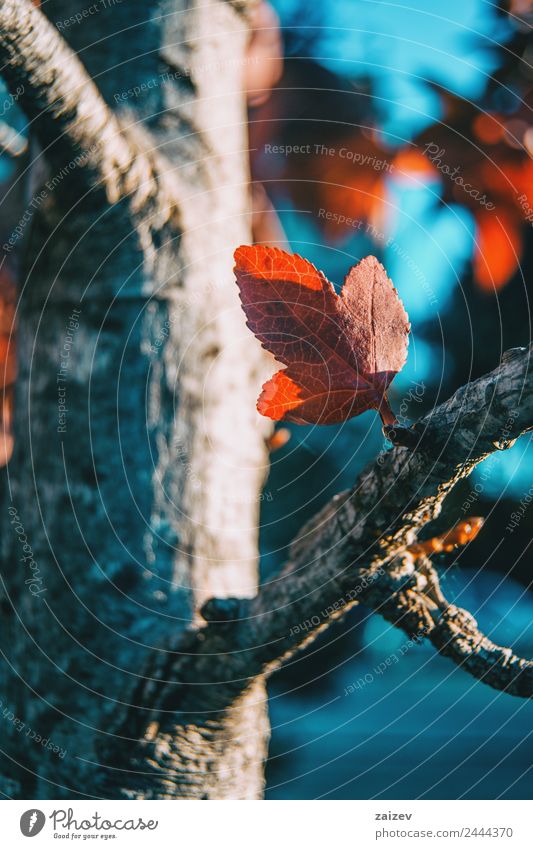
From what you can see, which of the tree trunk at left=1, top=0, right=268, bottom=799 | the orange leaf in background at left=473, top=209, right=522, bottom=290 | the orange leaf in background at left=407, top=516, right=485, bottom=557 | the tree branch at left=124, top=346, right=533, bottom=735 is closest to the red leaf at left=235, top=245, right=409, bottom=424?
the tree branch at left=124, top=346, right=533, bottom=735

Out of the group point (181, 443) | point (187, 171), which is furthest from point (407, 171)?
point (181, 443)

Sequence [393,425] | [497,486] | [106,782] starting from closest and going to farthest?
[393,425]
[106,782]
[497,486]

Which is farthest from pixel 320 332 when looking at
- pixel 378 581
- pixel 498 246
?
pixel 498 246

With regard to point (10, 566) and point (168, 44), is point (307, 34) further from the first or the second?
point (10, 566)

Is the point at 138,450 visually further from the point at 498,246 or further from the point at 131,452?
the point at 498,246

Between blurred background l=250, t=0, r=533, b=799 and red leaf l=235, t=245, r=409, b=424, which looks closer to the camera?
red leaf l=235, t=245, r=409, b=424

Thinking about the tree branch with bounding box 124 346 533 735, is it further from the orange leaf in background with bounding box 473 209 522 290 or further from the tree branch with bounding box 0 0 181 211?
the orange leaf in background with bounding box 473 209 522 290

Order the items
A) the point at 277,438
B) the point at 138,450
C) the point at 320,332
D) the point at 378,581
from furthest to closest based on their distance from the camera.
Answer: the point at 277,438
the point at 138,450
the point at 378,581
the point at 320,332
